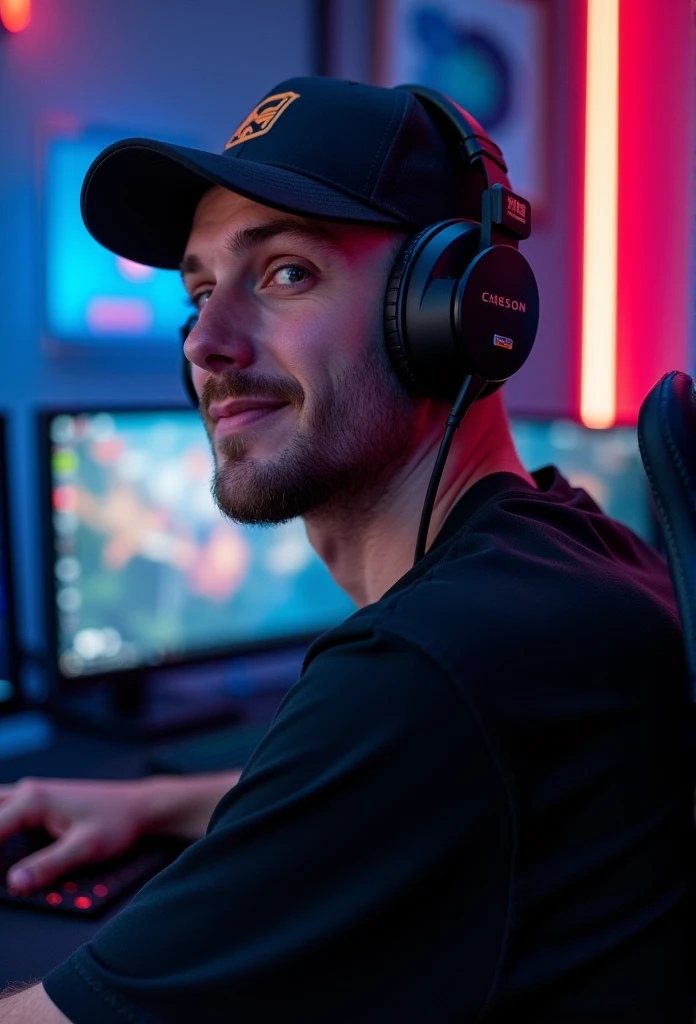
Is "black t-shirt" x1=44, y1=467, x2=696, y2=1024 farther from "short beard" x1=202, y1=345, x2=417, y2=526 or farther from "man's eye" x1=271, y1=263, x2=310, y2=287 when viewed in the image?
"man's eye" x1=271, y1=263, x2=310, y2=287

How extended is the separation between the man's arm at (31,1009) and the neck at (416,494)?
1.58 ft

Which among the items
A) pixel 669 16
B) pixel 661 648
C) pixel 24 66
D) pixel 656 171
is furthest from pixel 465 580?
pixel 669 16

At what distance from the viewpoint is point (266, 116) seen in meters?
0.93

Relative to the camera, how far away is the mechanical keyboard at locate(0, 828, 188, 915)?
869mm

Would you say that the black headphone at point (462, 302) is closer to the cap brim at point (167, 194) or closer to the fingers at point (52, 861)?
the cap brim at point (167, 194)

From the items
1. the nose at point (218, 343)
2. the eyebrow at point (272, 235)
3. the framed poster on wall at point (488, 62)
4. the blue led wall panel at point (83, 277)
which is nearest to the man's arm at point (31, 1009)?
the nose at point (218, 343)

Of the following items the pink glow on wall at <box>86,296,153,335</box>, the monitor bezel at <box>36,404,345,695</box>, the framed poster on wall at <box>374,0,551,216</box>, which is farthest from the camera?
the framed poster on wall at <box>374,0,551,216</box>

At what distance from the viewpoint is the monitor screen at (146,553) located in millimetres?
1367

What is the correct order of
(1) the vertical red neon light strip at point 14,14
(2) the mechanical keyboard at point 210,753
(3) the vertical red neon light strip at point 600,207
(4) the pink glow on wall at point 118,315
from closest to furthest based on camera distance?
(2) the mechanical keyboard at point 210,753 → (1) the vertical red neon light strip at point 14,14 → (4) the pink glow on wall at point 118,315 → (3) the vertical red neon light strip at point 600,207

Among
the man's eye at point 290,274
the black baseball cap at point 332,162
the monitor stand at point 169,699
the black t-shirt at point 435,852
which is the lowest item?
the monitor stand at point 169,699

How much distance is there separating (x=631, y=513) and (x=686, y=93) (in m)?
1.21

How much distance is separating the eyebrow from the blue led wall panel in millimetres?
683

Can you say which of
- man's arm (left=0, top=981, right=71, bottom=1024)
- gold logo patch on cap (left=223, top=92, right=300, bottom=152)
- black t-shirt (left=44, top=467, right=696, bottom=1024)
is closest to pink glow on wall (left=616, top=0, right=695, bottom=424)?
gold logo patch on cap (left=223, top=92, right=300, bottom=152)

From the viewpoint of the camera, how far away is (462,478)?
3.00 feet
